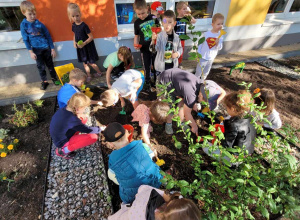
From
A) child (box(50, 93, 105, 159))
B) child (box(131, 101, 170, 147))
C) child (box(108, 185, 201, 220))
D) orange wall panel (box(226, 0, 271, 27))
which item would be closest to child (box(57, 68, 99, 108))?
child (box(50, 93, 105, 159))

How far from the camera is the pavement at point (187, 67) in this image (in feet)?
12.5

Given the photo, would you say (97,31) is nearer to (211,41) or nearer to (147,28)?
(147,28)

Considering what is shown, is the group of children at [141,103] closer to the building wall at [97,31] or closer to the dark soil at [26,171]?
the building wall at [97,31]

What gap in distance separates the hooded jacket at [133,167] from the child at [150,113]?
0.52 metres

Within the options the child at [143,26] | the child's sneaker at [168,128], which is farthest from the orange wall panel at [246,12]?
the child's sneaker at [168,128]

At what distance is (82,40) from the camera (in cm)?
390

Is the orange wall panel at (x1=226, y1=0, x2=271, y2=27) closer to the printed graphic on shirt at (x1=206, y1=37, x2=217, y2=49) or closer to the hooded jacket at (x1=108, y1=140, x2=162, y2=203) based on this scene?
the printed graphic on shirt at (x1=206, y1=37, x2=217, y2=49)

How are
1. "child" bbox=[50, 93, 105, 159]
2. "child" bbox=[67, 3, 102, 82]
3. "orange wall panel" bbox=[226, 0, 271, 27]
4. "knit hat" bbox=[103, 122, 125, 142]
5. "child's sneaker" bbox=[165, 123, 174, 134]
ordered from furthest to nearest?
"orange wall panel" bbox=[226, 0, 271, 27], "child" bbox=[67, 3, 102, 82], "child's sneaker" bbox=[165, 123, 174, 134], "child" bbox=[50, 93, 105, 159], "knit hat" bbox=[103, 122, 125, 142]

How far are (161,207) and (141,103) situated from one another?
1.67 metres

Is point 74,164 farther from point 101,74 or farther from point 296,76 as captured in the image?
point 296,76

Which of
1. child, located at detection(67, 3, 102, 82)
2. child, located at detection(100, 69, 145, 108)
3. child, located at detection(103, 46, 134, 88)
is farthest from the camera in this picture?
child, located at detection(67, 3, 102, 82)

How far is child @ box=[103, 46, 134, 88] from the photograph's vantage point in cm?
328

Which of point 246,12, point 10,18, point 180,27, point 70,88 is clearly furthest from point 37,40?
point 246,12

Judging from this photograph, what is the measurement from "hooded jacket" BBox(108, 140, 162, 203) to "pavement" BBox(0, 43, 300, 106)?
2928mm
